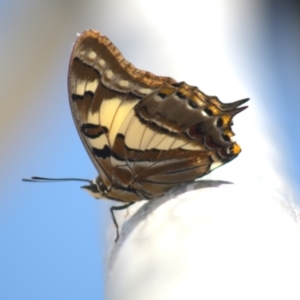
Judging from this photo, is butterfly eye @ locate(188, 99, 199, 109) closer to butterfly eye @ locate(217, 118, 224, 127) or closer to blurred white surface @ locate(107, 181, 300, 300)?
butterfly eye @ locate(217, 118, 224, 127)

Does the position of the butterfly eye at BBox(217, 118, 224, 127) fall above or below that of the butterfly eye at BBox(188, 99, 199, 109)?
below

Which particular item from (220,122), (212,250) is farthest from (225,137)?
(212,250)

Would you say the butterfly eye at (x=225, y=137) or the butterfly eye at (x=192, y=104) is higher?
the butterfly eye at (x=192, y=104)

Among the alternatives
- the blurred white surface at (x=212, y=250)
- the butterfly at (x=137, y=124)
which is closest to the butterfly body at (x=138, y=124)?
the butterfly at (x=137, y=124)

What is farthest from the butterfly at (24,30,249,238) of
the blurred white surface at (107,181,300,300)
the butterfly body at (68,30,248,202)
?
the blurred white surface at (107,181,300,300)

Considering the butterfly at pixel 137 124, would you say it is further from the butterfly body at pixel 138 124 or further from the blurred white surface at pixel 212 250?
the blurred white surface at pixel 212 250

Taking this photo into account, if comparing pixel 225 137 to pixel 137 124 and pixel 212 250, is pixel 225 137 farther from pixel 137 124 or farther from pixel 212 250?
pixel 212 250

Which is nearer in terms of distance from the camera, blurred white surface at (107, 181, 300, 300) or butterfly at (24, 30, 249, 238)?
blurred white surface at (107, 181, 300, 300)

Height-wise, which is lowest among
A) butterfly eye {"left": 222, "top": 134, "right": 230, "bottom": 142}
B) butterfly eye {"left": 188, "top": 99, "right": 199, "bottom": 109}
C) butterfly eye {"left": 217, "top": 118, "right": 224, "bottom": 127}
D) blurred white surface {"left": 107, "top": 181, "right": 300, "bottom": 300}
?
blurred white surface {"left": 107, "top": 181, "right": 300, "bottom": 300}

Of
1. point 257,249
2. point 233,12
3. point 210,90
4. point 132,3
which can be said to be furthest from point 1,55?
point 257,249
